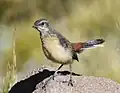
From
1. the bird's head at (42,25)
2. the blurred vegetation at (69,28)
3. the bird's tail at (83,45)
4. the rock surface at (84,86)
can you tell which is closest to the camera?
the rock surface at (84,86)

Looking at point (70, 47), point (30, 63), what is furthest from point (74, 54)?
point (30, 63)

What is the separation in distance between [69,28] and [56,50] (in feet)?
21.3

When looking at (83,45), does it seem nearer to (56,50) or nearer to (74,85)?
(56,50)

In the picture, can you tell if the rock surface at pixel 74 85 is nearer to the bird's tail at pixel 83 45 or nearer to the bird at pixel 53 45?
the bird at pixel 53 45

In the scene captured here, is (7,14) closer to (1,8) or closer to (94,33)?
(1,8)

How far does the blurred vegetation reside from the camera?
44.8ft

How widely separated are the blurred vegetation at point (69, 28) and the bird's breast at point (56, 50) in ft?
6.03

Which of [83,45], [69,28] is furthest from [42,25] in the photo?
[69,28]

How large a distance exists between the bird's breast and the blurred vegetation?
1839mm

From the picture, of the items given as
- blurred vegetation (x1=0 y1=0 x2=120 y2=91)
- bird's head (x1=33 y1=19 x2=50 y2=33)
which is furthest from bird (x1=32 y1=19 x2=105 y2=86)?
blurred vegetation (x1=0 y1=0 x2=120 y2=91)

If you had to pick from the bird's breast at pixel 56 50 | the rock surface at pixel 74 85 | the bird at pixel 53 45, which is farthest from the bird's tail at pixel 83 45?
the rock surface at pixel 74 85

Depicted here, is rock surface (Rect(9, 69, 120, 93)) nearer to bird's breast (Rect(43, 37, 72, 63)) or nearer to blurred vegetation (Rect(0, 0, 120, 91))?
bird's breast (Rect(43, 37, 72, 63))

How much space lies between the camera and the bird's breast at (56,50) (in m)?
10.6

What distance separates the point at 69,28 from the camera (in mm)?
17094
